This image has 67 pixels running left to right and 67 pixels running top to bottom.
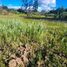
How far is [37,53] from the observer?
24.0ft

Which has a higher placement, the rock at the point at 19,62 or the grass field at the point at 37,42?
the grass field at the point at 37,42

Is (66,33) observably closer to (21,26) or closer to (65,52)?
(65,52)

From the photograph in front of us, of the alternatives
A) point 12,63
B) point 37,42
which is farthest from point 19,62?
point 37,42

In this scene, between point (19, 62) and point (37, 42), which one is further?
point (37, 42)

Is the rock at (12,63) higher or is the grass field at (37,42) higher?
the grass field at (37,42)

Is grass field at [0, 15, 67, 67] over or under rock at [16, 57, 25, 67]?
over

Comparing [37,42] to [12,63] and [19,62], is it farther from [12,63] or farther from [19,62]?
[12,63]

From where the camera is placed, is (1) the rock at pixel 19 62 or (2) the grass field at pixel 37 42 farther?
(1) the rock at pixel 19 62

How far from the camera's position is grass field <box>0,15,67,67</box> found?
709cm

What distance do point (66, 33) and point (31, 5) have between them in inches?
2103

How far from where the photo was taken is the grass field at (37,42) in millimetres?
7090

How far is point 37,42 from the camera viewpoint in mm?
7703

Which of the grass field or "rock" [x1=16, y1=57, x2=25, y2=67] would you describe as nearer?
the grass field

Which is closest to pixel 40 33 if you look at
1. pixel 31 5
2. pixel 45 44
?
pixel 45 44
